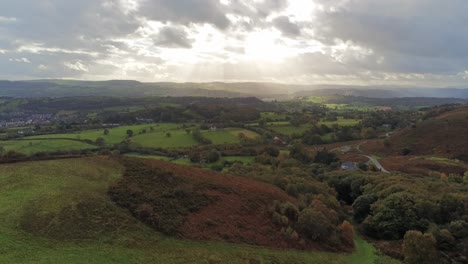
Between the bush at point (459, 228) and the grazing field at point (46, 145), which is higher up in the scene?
the bush at point (459, 228)

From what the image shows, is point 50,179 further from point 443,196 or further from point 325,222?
point 443,196

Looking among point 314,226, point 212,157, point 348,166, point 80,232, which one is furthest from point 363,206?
point 212,157

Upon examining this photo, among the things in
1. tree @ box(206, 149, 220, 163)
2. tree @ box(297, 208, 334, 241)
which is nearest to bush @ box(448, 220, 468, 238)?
tree @ box(297, 208, 334, 241)

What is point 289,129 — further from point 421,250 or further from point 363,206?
point 421,250

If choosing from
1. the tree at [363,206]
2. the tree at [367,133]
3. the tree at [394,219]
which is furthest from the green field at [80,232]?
the tree at [367,133]

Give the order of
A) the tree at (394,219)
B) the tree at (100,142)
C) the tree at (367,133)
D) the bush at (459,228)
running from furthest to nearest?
the tree at (367,133), the tree at (100,142), the tree at (394,219), the bush at (459,228)

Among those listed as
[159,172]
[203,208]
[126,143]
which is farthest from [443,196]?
[126,143]

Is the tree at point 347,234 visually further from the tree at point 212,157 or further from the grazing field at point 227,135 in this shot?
the grazing field at point 227,135

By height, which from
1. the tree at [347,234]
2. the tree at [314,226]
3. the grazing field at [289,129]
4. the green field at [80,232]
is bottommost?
the grazing field at [289,129]
